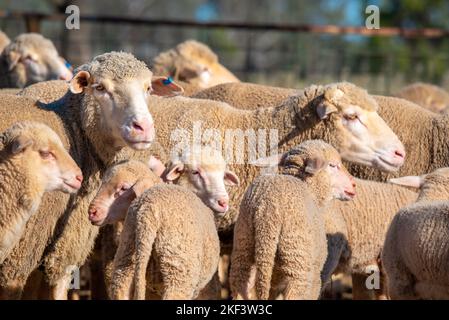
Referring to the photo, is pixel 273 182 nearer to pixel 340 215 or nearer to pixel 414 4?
pixel 340 215

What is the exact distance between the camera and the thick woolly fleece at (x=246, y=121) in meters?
6.38

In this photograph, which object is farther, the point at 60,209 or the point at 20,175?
the point at 60,209

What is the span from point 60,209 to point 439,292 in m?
2.04

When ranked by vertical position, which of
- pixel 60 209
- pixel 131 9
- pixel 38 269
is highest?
pixel 60 209

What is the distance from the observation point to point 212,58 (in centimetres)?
931

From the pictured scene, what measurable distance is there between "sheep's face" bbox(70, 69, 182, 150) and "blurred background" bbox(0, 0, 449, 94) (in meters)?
4.13

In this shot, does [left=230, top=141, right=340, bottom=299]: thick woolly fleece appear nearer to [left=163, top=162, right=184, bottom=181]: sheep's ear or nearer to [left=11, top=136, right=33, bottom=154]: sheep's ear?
[left=163, top=162, right=184, bottom=181]: sheep's ear

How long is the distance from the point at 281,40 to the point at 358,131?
62.0 feet

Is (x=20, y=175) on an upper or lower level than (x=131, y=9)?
upper

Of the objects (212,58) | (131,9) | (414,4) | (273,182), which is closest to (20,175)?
(273,182)

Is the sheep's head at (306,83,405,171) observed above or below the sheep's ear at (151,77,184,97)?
below

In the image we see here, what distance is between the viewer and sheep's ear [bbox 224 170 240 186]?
585 cm

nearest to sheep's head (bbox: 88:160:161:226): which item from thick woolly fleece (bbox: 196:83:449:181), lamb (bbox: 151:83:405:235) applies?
lamb (bbox: 151:83:405:235)

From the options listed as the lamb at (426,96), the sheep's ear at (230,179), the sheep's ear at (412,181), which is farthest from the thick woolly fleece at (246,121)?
the lamb at (426,96)
